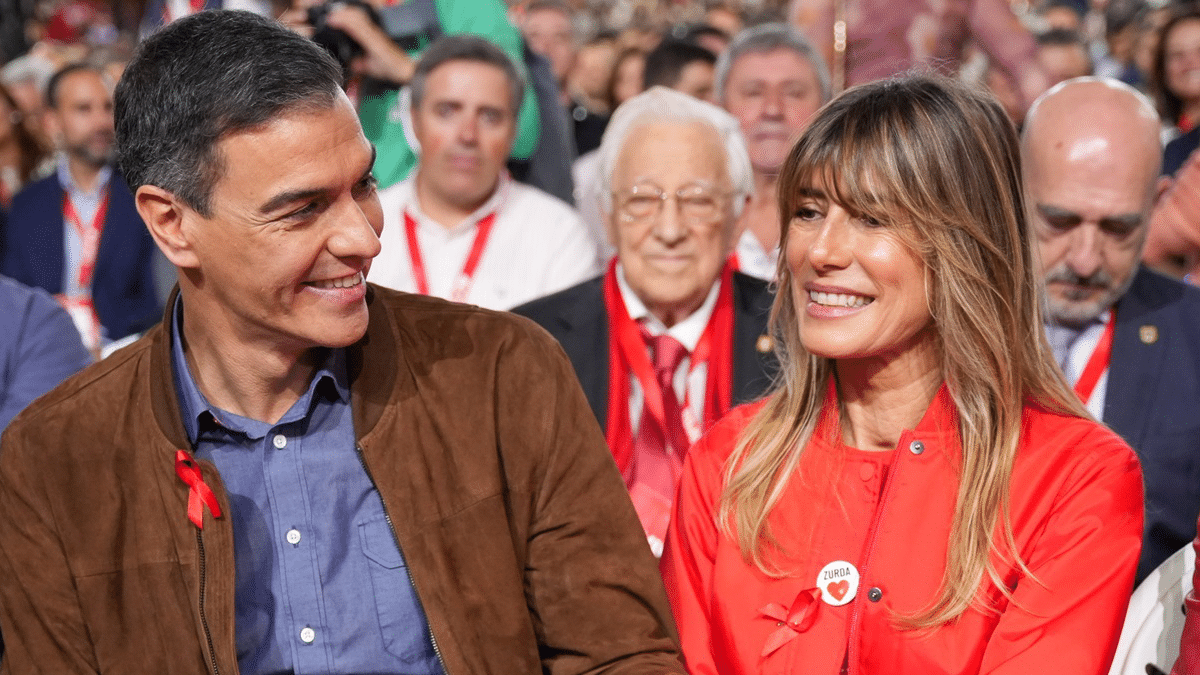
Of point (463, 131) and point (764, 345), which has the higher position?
point (463, 131)

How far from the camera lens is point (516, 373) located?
2156 millimetres

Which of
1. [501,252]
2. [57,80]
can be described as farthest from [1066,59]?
[57,80]

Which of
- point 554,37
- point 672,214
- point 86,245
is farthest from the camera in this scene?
point 554,37

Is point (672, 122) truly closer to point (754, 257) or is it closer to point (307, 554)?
point (754, 257)

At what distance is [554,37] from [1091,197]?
4.95 meters

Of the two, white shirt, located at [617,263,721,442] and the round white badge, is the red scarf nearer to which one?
white shirt, located at [617,263,721,442]

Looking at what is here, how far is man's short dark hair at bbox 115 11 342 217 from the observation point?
6.36ft

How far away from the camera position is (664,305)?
3.48m

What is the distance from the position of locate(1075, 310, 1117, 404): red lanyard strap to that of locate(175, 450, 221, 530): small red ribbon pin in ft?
7.28

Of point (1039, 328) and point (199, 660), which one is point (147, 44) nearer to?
point (199, 660)

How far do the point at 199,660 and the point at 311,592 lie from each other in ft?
0.64

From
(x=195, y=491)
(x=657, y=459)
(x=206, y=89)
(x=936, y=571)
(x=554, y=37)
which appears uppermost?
(x=554, y=37)

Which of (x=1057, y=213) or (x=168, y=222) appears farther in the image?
(x=1057, y=213)

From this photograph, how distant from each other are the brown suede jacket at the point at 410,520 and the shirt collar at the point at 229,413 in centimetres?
3
